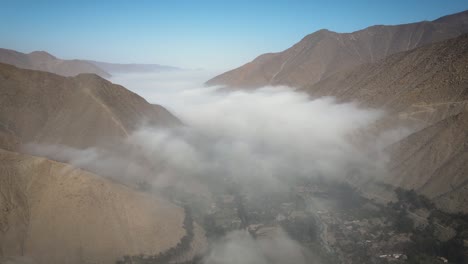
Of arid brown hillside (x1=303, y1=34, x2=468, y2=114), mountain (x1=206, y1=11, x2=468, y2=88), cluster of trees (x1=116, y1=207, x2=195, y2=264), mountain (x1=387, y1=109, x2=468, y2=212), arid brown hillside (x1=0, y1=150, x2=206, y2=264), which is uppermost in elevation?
mountain (x1=206, y1=11, x2=468, y2=88)

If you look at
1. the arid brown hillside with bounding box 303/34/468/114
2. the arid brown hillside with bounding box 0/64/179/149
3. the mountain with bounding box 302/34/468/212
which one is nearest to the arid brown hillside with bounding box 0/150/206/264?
the arid brown hillside with bounding box 0/64/179/149

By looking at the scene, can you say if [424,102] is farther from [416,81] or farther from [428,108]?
[416,81]

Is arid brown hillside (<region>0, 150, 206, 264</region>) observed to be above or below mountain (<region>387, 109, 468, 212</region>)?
below

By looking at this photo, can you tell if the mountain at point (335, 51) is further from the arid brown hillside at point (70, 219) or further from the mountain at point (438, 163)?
the arid brown hillside at point (70, 219)

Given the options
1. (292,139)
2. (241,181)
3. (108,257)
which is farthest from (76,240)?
(292,139)

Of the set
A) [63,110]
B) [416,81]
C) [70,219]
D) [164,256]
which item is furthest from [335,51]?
[70,219]

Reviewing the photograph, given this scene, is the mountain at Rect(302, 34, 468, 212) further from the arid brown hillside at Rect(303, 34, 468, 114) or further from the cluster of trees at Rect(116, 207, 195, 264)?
the cluster of trees at Rect(116, 207, 195, 264)

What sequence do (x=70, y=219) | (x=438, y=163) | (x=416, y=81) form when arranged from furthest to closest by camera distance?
(x=416, y=81), (x=438, y=163), (x=70, y=219)

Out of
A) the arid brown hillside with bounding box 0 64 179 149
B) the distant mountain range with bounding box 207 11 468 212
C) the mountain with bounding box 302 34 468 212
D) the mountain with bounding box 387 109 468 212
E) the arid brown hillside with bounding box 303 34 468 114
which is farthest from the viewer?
the arid brown hillside with bounding box 303 34 468 114
